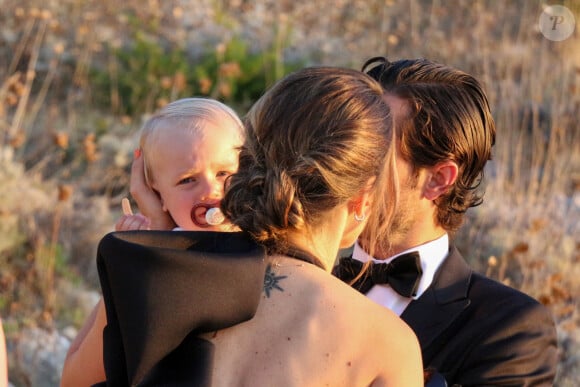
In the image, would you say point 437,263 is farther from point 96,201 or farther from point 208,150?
point 96,201

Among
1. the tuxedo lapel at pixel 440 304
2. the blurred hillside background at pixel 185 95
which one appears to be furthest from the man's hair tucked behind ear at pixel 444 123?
the blurred hillside background at pixel 185 95

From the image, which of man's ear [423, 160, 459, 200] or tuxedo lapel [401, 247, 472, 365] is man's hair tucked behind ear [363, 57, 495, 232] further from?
tuxedo lapel [401, 247, 472, 365]

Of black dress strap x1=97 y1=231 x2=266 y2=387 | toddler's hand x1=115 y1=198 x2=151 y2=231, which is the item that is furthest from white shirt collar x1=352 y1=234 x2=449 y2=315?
black dress strap x1=97 y1=231 x2=266 y2=387

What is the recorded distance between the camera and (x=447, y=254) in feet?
9.89

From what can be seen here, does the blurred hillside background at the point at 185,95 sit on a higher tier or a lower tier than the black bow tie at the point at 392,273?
lower

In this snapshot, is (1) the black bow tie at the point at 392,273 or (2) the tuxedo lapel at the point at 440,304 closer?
(2) the tuxedo lapel at the point at 440,304

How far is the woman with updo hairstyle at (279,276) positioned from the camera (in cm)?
194

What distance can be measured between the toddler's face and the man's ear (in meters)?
0.62

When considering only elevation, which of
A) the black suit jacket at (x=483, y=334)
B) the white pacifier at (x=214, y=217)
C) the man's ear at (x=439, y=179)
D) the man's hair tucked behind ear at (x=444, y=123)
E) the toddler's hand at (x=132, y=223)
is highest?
the man's hair tucked behind ear at (x=444, y=123)

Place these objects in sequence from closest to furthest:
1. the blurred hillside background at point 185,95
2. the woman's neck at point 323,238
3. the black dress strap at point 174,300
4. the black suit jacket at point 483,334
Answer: the black dress strap at point 174,300
the woman's neck at point 323,238
the black suit jacket at point 483,334
the blurred hillside background at point 185,95

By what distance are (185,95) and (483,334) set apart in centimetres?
604

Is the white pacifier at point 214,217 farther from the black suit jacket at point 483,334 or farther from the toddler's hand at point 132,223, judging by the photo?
the black suit jacket at point 483,334

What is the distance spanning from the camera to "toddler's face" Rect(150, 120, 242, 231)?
9.89 feet

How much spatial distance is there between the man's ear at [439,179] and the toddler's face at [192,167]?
0.62 meters
